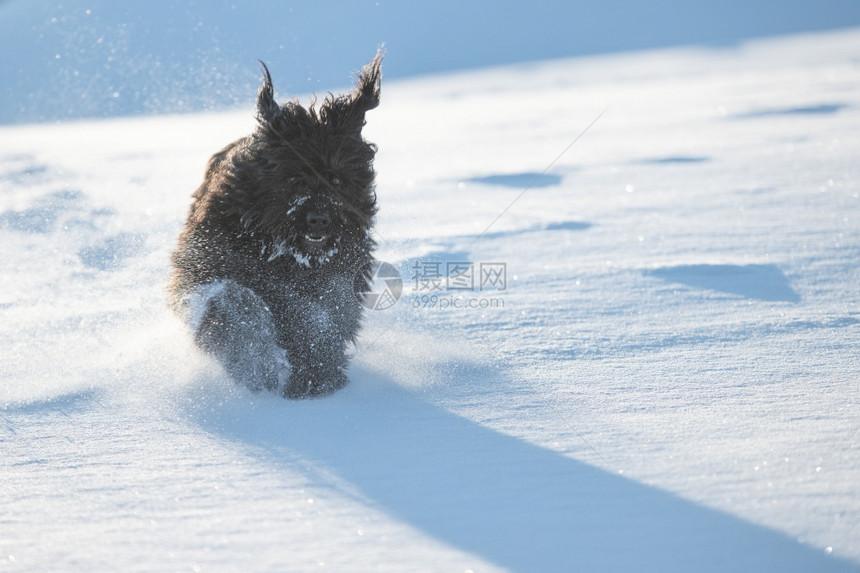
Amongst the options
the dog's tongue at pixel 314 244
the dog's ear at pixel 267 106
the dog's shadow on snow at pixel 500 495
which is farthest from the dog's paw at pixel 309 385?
the dog's ear at pixel 267 106

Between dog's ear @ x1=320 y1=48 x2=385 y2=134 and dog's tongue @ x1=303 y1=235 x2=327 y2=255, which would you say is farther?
dog's ear @ x1=320 y1=48 x2=385 y2=134

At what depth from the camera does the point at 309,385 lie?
3.47 metres

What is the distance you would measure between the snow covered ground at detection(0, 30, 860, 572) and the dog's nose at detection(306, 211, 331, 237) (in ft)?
2.33

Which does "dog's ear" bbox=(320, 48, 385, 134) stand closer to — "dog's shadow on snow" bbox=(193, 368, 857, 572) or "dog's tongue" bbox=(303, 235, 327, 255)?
"dog's tongue" bbox=(303, 235, 327, 255)

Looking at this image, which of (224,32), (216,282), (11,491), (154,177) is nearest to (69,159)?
(154,177)

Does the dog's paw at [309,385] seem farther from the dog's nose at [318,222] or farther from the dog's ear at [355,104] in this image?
the dog's ear at [355,104]

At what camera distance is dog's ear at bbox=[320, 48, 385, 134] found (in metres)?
4.00

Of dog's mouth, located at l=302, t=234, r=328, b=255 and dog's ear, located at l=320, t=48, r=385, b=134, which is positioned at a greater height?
dog's ear, located at l=320, t=48, r=385, b=134

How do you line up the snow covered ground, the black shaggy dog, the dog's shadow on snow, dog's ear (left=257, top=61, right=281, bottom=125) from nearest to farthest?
the dog's shadow on snow, the snow covered ground, the black shaggy dog, dog's ear (left=257, top=61, right=281, bottom=125)

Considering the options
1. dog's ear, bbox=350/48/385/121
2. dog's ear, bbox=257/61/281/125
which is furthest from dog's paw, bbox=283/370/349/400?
dog's ear, bbox=350/48/385/121

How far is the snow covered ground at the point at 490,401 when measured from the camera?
2264 mm

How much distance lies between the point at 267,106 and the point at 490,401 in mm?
1796

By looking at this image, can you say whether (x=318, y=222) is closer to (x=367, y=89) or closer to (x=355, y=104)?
(x=355, y=104)

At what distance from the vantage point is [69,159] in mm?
10453
